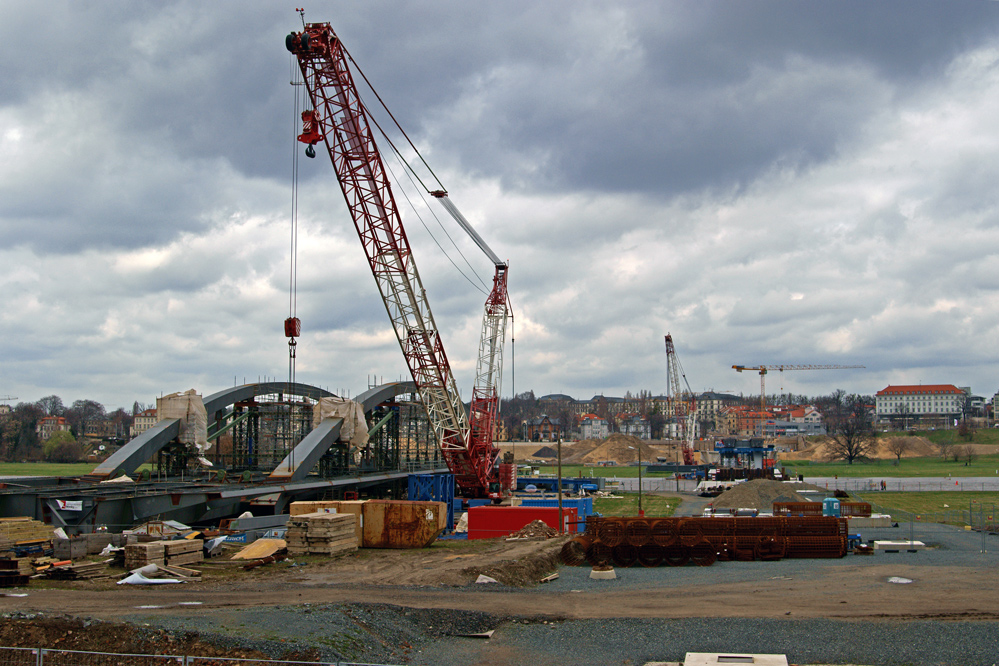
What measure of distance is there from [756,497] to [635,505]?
363 inches

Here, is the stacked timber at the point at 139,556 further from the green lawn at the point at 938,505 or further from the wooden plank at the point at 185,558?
the green lawn at the point at 938,505

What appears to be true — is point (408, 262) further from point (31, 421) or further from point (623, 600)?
point (31, 421)

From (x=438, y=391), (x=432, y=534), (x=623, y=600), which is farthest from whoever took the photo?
(x=438, y=391)

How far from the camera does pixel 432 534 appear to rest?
102ft

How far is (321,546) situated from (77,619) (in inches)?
491

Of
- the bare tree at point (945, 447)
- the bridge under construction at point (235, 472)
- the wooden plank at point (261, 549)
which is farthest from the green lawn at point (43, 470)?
the bare tree at point (945, 447)

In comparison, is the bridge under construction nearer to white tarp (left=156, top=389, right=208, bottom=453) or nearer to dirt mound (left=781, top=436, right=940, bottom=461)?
white tarp (left=156, top=389, right=208, bottom=453)

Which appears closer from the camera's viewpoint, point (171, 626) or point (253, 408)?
point (171, 626)

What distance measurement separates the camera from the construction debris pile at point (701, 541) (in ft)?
82.1

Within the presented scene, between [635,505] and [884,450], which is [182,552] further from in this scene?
[884,450]

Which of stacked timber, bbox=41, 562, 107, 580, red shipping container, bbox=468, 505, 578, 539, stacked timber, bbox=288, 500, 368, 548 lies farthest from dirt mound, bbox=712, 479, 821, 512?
stacked timber, bbox=41, 562, 107, 580

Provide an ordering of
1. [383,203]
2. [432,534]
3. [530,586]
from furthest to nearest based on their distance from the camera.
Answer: [383,203] < [432,534] < [530,586]

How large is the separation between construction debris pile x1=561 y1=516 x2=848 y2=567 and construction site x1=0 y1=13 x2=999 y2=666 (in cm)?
8

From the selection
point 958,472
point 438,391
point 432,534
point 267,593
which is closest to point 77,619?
point 267,593
